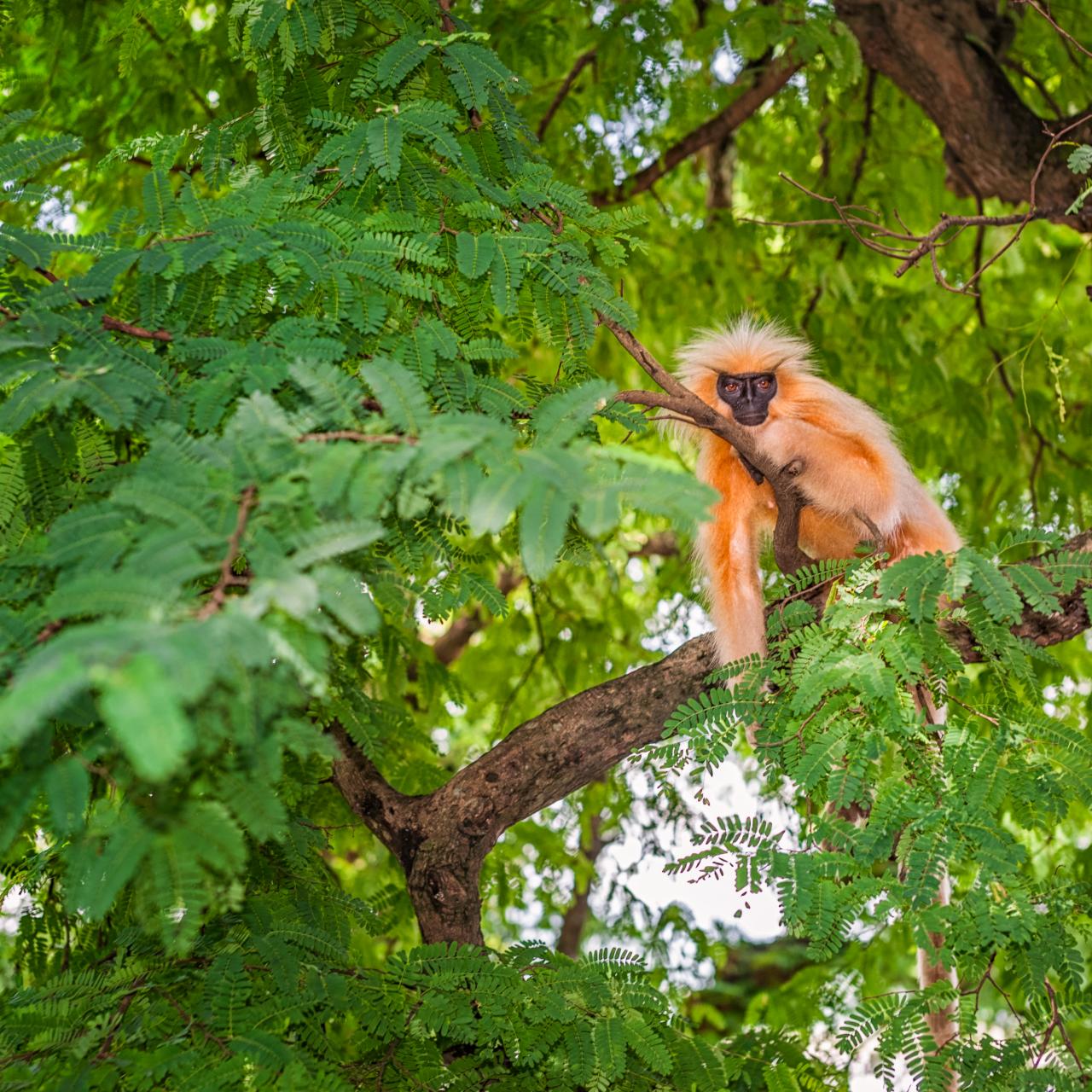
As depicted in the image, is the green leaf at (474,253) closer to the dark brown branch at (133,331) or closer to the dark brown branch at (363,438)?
the dark brown branch at (133,331)

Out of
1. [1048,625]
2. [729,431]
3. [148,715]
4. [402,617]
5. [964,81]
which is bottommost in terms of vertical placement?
[148,715]

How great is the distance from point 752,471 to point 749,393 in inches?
14.6

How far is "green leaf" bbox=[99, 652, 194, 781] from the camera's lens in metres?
1.45

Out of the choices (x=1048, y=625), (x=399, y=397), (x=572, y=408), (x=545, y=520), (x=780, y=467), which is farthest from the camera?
(x=780, y=467)

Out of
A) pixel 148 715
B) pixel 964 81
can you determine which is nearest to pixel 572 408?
pixel 148 715

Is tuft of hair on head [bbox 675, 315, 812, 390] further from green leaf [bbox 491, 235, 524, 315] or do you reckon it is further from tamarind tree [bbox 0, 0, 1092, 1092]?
green leaf [bbox 491, 235, 524, 315]

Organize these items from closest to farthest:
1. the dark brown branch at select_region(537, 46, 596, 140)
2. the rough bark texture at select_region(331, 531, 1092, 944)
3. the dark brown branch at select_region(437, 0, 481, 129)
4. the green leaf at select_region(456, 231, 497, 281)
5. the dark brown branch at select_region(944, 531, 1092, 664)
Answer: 1. the green leaf at select_region(456, 231, 497, 281)
2. the dark brown branch at select_region(437, 0, 481, 129)
3. the dark brown branch at select_region(944, 531, 1092, 664)
4. the rough bark texture at select_region(331, 531, 1092, 944)
5. the dark brown branch at select_region(537, 46, 596, 140)

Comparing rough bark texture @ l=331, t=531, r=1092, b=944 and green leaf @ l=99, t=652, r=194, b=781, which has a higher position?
rough bark texture @ l=331, t=531, r=1092, b=944

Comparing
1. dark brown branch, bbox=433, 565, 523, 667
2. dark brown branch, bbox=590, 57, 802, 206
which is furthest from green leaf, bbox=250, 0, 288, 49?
dark brown branch, bbox=433, 565, 523, 667

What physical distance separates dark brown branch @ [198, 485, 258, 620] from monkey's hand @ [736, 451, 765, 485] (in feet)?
8.49

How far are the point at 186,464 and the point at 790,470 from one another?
2834 millimetres

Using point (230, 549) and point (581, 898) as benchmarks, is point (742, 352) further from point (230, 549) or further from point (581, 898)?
point (581, 898)

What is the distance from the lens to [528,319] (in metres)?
3.53

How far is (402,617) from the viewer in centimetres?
393
